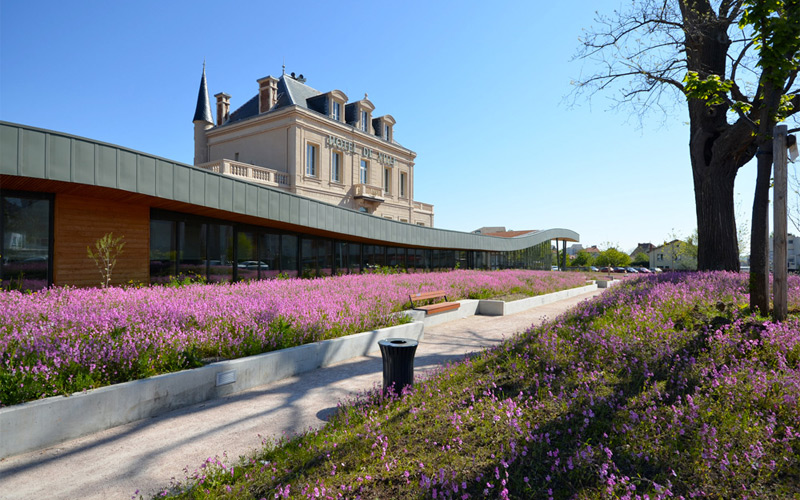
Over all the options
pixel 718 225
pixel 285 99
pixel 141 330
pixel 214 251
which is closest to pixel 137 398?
pixel 141 330

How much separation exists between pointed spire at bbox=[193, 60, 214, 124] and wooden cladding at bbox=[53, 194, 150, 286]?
84.0 feet

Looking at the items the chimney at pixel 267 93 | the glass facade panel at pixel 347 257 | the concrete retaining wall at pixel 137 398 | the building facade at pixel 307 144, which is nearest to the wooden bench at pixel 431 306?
the concrete retaining wall at pixel 137 398

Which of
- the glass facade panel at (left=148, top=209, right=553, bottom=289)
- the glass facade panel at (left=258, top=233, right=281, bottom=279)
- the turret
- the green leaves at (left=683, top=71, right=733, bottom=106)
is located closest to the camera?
the green leaves at (left=683, top=71, right=733, bottom=106)

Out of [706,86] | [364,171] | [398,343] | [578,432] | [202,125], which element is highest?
[202,125]

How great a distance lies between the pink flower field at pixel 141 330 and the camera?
456 centimetres

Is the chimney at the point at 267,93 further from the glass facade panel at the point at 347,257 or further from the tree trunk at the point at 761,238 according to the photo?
the tree trunk at the point at 761,238

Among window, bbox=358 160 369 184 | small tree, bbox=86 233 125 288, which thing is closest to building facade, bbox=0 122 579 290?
small tree, bbox=86 233 125 288

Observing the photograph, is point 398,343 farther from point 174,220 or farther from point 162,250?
point 174,220

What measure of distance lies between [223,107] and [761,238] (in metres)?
38.3

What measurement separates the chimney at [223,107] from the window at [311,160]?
9881mm

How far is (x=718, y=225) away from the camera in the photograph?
12.9 meters

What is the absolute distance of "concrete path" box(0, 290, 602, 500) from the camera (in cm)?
351

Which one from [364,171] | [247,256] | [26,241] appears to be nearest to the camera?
[26,241]

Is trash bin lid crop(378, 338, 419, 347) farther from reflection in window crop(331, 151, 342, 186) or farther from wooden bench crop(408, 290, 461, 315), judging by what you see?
reflection in window crop(331, 151, 342, 186)
